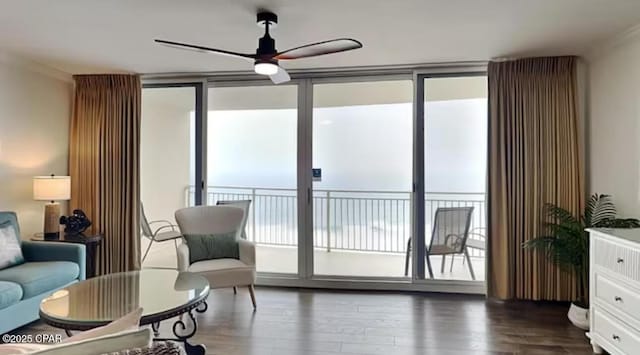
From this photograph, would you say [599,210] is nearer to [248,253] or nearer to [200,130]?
[248,253]

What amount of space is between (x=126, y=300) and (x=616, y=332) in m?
3.02

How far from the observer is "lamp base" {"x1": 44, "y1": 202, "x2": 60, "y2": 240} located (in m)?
3.95

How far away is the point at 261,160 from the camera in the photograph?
4605 millimetres

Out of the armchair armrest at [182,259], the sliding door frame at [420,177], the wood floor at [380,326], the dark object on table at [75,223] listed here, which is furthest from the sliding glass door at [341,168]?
the armchair armrest at [182,259]

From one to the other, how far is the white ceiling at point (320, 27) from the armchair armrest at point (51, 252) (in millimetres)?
1716

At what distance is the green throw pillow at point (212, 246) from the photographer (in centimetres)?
388

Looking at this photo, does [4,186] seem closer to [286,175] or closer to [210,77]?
[210,77]

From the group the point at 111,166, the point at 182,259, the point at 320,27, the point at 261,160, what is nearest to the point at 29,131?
the point at 111,166

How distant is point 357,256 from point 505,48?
2604 mm

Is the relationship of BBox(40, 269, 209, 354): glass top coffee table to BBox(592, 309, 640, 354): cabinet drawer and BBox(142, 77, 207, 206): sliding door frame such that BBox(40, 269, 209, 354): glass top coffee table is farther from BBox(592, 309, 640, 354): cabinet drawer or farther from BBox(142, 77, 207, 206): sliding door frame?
BBox(592, 309, 640, 354): cabinet drawer

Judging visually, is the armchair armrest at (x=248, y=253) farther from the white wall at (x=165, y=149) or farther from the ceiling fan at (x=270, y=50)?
the ceiling fan at (x=270, y=50)

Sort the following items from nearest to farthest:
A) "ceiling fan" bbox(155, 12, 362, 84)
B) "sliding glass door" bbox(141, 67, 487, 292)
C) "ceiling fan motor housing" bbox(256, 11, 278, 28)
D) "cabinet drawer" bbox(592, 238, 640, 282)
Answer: "cabinet drawer" bbox(592, 238, 640, 282)
"ceiling fan" bbox(155, 12, 362, 84)
"ceiling fan motor housing" bbox(256, 11, 278, 28)
"sliding glass door" bbox(141, 67, 487, 292)

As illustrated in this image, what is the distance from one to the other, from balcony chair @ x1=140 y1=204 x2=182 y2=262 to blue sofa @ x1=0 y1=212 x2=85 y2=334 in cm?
107

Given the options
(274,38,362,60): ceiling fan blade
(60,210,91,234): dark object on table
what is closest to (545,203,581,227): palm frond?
(274,38,362,60): ceiling fan blade
